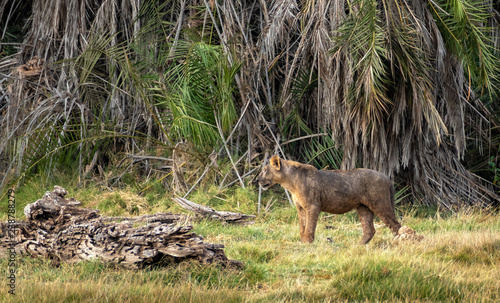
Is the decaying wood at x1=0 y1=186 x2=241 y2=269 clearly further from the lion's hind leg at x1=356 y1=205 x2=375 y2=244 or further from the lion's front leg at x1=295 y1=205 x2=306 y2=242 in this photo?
the lion's hind leg at x1=356 y1=205 x2=375 y2=244

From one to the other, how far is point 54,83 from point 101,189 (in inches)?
114

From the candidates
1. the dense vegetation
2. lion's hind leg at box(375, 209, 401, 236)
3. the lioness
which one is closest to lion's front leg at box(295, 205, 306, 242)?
the lioness

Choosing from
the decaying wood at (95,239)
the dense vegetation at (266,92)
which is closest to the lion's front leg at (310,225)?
the decaying wood at (95,239)

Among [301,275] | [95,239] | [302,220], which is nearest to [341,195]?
[302,220]

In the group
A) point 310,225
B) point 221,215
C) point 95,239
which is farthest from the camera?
point 221,215

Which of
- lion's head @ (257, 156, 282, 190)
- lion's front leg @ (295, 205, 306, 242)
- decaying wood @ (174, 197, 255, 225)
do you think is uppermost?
lion's head @ (257, 156, 282, 190)

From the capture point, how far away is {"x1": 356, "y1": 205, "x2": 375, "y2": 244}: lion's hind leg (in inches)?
239

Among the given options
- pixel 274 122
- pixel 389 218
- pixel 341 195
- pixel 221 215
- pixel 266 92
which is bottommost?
pixel 221 215

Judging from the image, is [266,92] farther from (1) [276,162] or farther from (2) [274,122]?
(1) [276,162]

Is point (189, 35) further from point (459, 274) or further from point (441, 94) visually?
point (459, 274)

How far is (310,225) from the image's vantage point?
603 cm

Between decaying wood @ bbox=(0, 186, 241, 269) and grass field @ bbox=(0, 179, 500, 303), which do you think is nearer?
grass field @ bbox=(0, 179, 500, 303)

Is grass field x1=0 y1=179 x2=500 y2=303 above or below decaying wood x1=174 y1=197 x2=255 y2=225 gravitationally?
above

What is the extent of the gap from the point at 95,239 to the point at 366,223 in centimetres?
299
